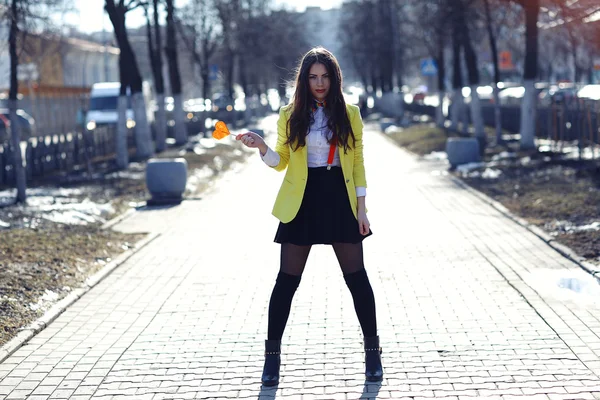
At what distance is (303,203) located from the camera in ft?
17.8

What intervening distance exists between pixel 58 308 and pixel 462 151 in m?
15.1

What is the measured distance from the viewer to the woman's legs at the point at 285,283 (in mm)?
5477

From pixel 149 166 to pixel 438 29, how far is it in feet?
61.1

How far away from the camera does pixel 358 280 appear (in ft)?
18.1

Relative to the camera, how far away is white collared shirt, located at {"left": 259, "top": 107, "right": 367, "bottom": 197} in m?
5.39

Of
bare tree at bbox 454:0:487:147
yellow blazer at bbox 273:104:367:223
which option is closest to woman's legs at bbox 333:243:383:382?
yellow blazer at bbox 273:104:367:223

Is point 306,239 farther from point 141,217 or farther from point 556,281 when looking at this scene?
point 141,217

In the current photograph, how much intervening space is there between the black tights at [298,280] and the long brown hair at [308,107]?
0.54 metres

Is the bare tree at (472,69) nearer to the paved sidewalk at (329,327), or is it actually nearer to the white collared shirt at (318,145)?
the paved sidewalk at (329,327)

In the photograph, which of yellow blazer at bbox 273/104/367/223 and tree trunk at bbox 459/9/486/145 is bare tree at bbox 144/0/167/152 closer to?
tree trunk at bbox 459/9/486/145

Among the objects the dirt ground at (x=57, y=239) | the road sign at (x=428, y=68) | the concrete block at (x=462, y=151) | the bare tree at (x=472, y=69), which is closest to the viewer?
the dirt ground at (x=57, y=239)

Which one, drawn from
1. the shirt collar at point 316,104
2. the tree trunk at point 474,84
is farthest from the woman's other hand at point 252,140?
the tree trunk at point 474,84

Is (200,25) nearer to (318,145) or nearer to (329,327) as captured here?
(329,327)

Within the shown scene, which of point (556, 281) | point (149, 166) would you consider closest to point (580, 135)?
point (149, 166)
